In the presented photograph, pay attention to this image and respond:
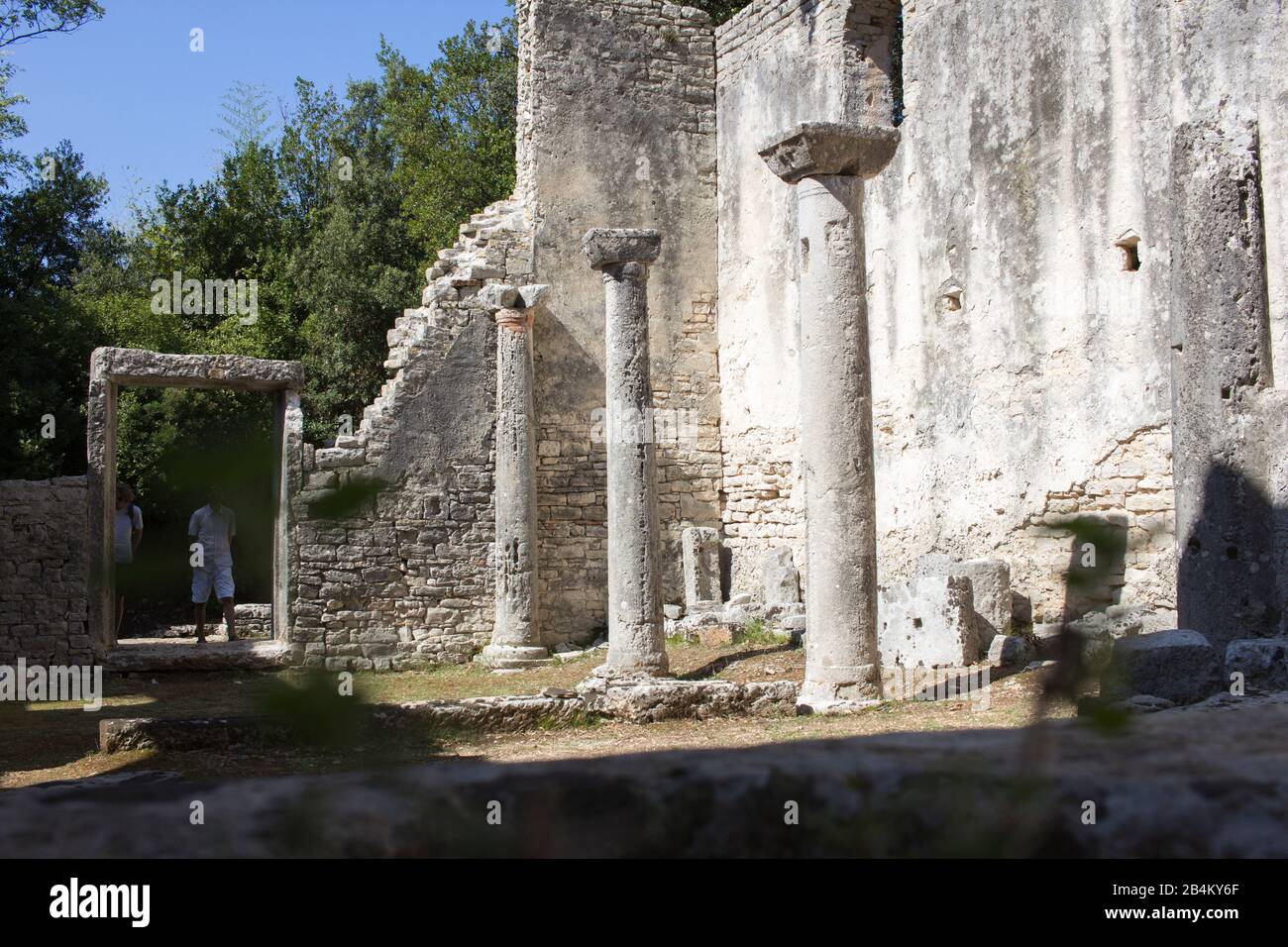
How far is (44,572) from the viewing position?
40.1ft

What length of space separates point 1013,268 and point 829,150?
2837mm

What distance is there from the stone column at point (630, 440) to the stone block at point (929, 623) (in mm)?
2033

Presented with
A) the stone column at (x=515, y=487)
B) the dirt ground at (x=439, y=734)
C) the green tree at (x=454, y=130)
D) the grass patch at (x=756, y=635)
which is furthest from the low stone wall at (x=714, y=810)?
the green tree at (x=454, y=130)

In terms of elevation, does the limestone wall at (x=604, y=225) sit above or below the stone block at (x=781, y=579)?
above

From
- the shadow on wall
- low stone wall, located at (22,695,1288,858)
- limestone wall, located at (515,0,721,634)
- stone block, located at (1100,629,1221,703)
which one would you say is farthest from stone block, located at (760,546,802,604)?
low stone wall, located at (22,695,1288,858)

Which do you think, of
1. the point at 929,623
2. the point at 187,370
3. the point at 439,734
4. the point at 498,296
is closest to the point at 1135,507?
the point at 929,623

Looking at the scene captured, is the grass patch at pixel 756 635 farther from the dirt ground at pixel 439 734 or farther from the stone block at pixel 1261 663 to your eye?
the stone block at pixel 1261 663

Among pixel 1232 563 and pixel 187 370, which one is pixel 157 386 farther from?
pixel 1232 563

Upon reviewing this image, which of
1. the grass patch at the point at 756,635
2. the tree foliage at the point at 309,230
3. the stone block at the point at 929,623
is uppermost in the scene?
the tree foliage at the point at 309,230

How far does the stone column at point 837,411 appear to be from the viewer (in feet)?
29.9

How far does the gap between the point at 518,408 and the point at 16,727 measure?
6.15 m

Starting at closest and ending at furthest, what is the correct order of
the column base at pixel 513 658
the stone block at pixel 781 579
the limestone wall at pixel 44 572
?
1. the limestone wall at pixel 44 572
2. the column base at pixel 513 658
3. the stone block at pixel 781 579

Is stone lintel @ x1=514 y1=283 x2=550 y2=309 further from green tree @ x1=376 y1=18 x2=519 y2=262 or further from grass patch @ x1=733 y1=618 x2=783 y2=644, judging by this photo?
green tree @ x1=376 y1=18 x2=519 y2=262

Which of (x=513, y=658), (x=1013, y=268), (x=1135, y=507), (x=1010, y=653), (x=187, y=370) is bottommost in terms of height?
(x=513, y=658)
